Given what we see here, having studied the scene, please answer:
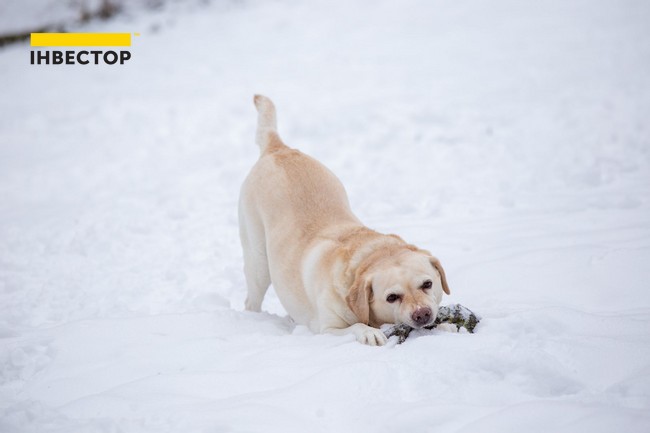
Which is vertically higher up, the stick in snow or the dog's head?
the dog's head

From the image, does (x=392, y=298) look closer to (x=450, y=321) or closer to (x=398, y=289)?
(x=398, y=289)

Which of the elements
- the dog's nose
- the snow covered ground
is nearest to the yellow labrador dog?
the dog's nose

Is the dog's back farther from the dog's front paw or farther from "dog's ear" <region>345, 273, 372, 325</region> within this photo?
the dog's front paw

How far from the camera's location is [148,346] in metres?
3.58

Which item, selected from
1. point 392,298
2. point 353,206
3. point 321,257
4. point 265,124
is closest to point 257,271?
point 321,257

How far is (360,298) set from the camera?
11.8 feet

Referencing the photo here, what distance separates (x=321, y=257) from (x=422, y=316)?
0.98 m

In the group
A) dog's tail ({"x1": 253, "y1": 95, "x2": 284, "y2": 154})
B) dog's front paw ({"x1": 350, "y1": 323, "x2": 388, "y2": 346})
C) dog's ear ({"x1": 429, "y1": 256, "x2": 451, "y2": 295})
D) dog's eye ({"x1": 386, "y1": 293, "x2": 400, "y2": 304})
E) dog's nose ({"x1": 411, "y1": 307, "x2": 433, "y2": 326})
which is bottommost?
dog's front paw ({"x1": 350, "y1": 323, "x2": 388, "y2": 346})

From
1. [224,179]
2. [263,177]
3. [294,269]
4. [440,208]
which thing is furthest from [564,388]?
[224,179]

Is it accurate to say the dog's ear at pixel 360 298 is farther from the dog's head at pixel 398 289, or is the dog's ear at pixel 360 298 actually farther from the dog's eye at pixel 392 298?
the dog's eye at pixel 392 298

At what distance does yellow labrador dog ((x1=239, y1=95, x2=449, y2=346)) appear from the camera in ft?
11.5

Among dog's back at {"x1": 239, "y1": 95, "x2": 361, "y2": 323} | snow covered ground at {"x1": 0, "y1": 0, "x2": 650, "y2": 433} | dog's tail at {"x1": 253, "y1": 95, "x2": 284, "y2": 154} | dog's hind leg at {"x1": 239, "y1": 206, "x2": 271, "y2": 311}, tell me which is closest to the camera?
snow covered ground at {"x1": 0, "y1": 0, "x2": 650, "y2": 433}

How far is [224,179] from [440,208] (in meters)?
2.96

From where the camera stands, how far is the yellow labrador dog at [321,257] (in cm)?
351
